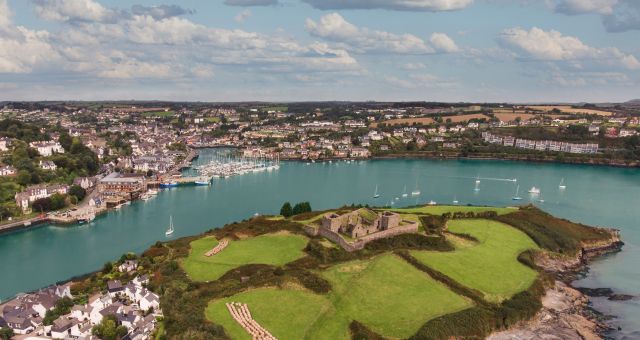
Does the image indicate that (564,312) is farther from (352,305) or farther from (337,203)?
(337,203)

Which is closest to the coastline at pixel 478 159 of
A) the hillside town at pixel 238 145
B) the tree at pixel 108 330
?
the hillside town at pixel 238 145

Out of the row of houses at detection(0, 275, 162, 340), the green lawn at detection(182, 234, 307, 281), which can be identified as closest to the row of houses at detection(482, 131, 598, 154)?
the green lawn at detection(182, 234, 307, 281)

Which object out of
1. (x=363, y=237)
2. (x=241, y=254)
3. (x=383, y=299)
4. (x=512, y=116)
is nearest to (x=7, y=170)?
(x=241, y=254)

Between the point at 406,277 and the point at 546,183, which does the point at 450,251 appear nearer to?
the point at 406,277

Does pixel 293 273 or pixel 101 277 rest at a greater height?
pixel 293 273

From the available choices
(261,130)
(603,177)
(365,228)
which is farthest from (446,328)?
(261,130)

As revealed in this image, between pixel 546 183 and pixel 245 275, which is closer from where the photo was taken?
pixel 245 275
